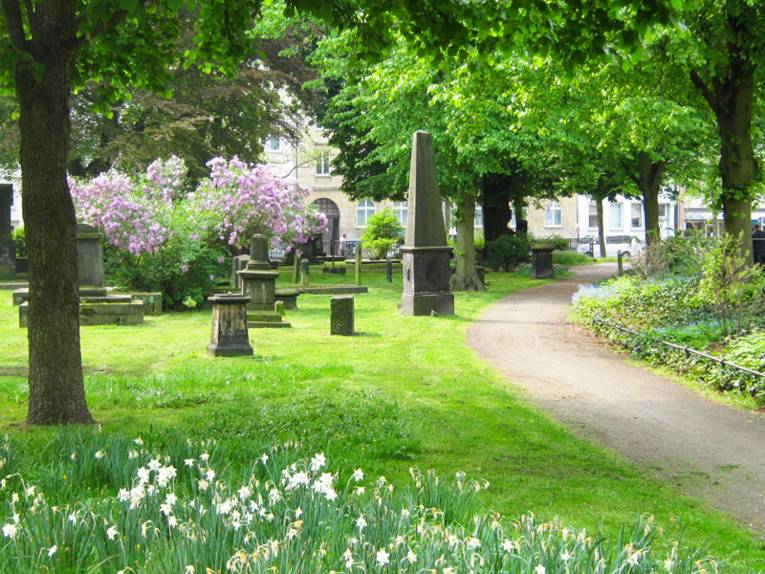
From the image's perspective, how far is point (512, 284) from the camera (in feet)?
105

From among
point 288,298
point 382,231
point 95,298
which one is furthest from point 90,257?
point 382,231

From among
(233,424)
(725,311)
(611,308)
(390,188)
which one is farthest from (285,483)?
(390,188)

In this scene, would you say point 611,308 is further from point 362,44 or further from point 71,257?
point 71,257

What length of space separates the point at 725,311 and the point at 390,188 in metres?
22.8

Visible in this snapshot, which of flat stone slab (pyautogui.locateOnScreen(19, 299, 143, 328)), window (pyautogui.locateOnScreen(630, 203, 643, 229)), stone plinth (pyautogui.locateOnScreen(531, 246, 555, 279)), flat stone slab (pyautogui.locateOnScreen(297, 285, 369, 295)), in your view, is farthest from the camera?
window (pyautogui.locateOnScreen(630, 203, 643, 229))

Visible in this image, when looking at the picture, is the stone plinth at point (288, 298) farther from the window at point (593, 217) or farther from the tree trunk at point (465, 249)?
the window at point (593, 217)

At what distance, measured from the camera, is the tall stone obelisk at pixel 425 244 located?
2130cm

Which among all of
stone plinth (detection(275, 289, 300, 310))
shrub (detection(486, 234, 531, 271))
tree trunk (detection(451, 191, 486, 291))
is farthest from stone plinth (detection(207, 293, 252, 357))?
shrub (detection(486, 234, 531, 271))

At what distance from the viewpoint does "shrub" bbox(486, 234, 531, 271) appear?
3853 cm

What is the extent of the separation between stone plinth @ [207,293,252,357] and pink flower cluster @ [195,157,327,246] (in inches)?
534

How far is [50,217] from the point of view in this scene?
8.22 meters

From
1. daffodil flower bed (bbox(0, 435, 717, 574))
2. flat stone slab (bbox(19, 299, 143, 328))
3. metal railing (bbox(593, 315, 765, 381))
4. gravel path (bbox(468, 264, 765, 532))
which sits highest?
flat stone slab (bbox(19, 299, 143, 328))

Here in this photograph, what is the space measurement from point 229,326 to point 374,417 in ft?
19.5

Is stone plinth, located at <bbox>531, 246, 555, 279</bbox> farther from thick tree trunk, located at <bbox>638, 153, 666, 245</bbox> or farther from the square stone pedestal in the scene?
the square stone pedestal
